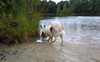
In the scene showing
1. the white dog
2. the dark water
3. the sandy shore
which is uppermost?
the white dog

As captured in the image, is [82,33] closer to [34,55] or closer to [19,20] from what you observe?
[19,20]

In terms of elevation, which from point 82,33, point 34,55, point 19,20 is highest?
point 19,20

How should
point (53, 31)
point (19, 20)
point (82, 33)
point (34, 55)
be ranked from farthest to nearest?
point (82, 33), point (53, 31), point (19, 20), point (34, 55)

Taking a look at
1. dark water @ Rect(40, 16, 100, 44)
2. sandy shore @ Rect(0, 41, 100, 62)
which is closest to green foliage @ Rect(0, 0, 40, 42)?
sandy shore @ Rect(0, 41, 100, 62)

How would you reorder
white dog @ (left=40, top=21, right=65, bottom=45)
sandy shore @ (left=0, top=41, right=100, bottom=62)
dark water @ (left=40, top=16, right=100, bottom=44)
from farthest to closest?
dark water @ (left=40, top=16, right=100, bottom=44) → white dog @ (left=40, top=21, right=65, bottom=45) → sandy shore @ (left=0, top=41, right=100, bottom=62)

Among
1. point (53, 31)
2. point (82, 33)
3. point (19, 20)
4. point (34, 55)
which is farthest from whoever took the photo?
point (82, 33)

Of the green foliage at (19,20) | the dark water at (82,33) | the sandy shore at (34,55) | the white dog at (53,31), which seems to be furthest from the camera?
the dark water at (82,33)

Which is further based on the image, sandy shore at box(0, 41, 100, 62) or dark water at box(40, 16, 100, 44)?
Answer: dark water at box(40, 16, 100, 44)

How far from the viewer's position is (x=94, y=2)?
82.3 meters

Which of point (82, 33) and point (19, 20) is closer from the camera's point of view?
point (19, 20)

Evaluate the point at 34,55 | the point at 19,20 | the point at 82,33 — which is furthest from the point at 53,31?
the point at 82,33

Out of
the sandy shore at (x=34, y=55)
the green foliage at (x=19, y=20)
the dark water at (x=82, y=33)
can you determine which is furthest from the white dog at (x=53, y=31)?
the sandy shore at (x=34, y=55)

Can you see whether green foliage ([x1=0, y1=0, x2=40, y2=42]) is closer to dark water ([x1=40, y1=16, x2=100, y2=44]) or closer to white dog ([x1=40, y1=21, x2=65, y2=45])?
white dog ([x1=40, y1=21, x2=65, y2=45])

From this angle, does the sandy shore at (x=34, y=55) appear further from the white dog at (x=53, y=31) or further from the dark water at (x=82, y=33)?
the dark water at (x=82, y=33)
